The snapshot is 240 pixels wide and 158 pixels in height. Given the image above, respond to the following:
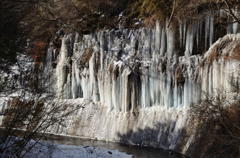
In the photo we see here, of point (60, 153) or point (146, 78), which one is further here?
point (146, 78)

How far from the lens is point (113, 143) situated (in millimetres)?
18031

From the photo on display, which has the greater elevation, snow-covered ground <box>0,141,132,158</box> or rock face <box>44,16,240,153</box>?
rock face <box>44,16,240,153</box>

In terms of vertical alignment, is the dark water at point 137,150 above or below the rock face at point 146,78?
below

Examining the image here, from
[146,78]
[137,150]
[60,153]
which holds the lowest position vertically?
[137,150]

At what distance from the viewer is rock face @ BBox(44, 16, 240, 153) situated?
15.6 m

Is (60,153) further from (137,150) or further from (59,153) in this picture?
(137,150)

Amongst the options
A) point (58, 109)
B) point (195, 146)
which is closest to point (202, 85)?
point (195, 146)

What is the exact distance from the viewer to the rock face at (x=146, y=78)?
613 inches

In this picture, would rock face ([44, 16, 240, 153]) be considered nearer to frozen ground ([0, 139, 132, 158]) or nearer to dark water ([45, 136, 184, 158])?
dark water ([45, 136, 184, 158])

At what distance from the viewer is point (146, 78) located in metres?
18.3

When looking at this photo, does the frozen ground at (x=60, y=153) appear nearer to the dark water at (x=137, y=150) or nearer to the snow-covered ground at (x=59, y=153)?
the snow-covered ground at (x=59, y=153)

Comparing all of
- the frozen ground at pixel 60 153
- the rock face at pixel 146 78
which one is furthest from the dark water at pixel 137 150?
the frozen ground at pixel 60 153

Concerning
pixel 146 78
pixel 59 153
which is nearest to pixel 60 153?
pixel 59 153

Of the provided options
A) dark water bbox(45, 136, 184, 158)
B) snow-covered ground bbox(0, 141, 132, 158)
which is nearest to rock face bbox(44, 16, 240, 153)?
dark water bbox(45, 136, 184, 158)
